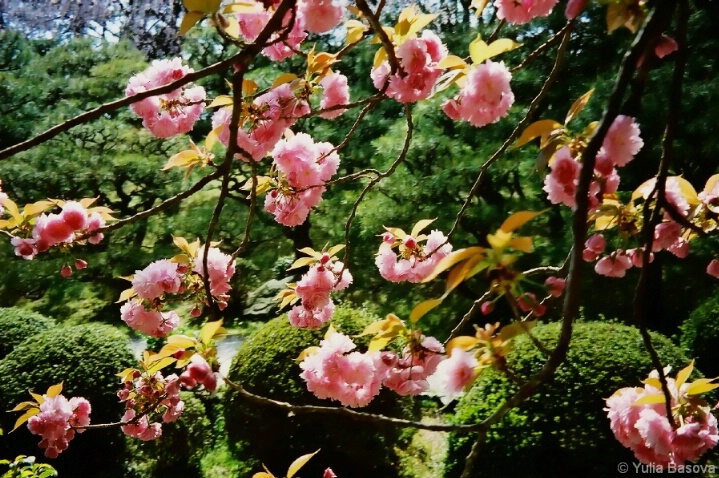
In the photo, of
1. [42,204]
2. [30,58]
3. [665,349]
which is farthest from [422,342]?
[30,58]

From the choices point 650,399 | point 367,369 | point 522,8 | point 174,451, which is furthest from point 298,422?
point 522,8

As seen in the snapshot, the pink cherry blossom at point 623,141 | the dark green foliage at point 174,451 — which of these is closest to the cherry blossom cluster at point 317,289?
the pink cherry blossom at point 623,141

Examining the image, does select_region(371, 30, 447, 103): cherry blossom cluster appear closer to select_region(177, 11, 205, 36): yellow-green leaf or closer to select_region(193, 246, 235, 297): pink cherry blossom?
select_region(177, 11, 205, 36): yellow-green leaf

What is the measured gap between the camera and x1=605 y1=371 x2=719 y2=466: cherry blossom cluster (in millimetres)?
818

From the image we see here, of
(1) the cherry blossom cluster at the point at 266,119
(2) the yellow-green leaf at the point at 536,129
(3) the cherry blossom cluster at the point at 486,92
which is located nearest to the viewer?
(2) the yellow-green leaf at the point at 536,129

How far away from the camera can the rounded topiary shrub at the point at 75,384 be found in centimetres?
257

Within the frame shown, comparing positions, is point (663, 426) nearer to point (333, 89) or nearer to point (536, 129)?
point (536, 129)

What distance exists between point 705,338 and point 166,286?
247cm

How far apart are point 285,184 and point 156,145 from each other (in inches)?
175

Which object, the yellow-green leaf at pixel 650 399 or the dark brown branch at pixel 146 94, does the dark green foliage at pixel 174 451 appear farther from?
the dark brown branch at pixel 146 94

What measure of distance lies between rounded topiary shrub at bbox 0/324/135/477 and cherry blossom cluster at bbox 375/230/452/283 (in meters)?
1.83

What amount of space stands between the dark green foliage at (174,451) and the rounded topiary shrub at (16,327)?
102 cm

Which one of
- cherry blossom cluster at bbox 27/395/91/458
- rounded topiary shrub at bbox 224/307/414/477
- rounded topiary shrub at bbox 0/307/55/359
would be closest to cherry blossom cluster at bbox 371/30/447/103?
cherry blossom cluster at bbox 27/395/91/458

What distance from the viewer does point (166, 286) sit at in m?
1.20
